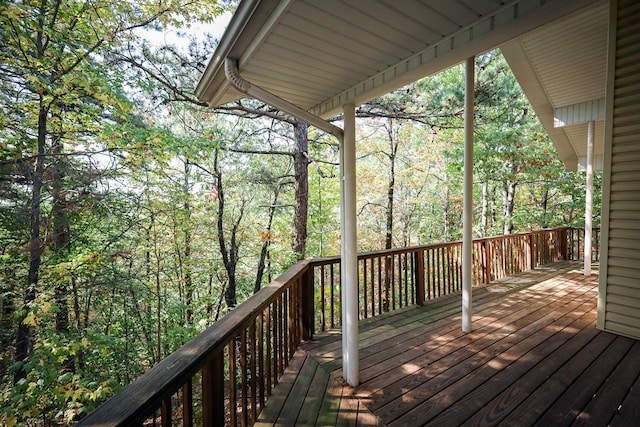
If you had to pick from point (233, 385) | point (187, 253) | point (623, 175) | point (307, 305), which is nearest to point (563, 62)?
point (623, 175)

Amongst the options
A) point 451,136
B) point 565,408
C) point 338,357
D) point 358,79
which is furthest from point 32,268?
point 451,136

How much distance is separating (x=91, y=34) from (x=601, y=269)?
757 centimetres

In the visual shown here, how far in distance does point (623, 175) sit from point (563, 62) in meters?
2.72

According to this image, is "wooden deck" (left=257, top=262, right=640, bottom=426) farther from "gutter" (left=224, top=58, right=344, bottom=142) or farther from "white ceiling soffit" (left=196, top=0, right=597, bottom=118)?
"white ceiling soffit" (left=196, top=0, right=597, bottom=118)

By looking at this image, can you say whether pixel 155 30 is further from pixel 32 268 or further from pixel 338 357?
pixel 338 357

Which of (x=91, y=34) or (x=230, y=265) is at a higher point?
(x=91, y=34)

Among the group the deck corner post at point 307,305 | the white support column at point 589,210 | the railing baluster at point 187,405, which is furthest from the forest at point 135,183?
the railing baluster at point 187,405

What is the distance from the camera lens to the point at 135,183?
5922 mm

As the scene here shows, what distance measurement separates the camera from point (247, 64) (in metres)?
1.71

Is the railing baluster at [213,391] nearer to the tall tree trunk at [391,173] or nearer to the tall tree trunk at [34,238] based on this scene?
the tall tree trunk at [34,238]

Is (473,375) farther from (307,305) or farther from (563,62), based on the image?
(563,62)

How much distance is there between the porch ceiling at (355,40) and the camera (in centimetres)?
134

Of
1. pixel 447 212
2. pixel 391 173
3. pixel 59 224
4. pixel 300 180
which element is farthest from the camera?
pixel 447 212

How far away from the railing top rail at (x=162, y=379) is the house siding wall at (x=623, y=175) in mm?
3659
